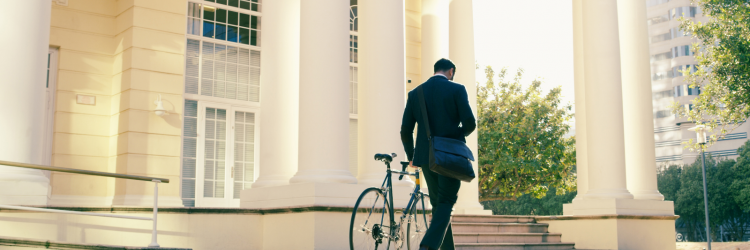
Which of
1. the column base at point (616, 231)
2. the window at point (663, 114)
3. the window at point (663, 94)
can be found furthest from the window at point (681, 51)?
the column base at point (616, 231)

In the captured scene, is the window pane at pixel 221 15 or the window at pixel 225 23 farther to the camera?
the window pane at pixel 221 15

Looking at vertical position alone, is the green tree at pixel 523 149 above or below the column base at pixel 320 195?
above

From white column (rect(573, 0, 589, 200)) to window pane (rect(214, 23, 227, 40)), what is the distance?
22.6 ft

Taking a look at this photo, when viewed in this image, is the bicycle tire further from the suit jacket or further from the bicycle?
the suit jacket

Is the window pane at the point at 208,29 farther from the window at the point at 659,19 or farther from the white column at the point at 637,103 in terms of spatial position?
the window at the point at 659,19

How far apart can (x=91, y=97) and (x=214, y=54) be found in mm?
2422

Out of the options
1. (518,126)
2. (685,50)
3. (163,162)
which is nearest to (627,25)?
(163,162)

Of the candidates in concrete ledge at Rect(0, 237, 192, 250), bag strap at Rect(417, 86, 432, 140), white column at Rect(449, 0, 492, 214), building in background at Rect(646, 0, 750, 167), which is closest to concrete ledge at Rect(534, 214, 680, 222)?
white column at Rect(449, 0, 492, 214)

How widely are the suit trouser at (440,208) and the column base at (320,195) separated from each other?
4.89 feet

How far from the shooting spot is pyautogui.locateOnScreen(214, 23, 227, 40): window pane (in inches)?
508

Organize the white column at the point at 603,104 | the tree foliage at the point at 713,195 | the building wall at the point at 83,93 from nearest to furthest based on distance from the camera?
1. the white column at the point at 603,104
2. the building wall at the point at 83,93
3. the tree foliage at the point at 713,195

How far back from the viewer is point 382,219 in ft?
19.5

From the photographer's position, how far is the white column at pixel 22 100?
6484 millimetres

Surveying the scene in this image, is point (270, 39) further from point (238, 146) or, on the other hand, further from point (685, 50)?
point (685, 50)
